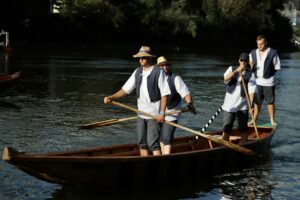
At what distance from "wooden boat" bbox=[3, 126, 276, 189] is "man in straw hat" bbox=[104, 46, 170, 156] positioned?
1.37 feet

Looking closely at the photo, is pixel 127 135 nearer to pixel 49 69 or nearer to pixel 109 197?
pixel 109 197

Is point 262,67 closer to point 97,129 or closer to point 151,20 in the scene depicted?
point 97,129

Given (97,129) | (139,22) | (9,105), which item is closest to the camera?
(97,129)

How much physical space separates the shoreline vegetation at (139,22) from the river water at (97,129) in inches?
1015

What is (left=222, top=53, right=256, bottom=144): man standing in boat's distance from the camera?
12312 millimetres

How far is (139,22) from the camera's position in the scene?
7281 cm

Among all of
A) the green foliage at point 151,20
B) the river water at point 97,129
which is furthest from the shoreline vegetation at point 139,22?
the river water at point 97,129

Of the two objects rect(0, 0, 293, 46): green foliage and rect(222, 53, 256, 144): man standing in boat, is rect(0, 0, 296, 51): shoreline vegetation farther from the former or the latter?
rect(222, 53, 256, 144): man standing in boat

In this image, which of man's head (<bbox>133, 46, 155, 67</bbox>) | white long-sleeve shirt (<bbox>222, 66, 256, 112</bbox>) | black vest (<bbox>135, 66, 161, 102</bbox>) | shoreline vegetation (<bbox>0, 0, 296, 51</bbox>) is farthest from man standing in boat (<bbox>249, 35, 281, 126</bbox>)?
shoreline vegetation (<bbox>0, 0, 296, 51</bbox>)

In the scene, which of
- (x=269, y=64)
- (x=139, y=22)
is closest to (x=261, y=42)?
(x=269, y=64)

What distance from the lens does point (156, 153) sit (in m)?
11.1

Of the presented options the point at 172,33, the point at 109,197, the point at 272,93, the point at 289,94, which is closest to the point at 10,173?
the point at 109,197

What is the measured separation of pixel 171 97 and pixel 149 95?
69 centimetres

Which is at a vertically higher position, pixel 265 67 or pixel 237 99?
pixel 265 67
